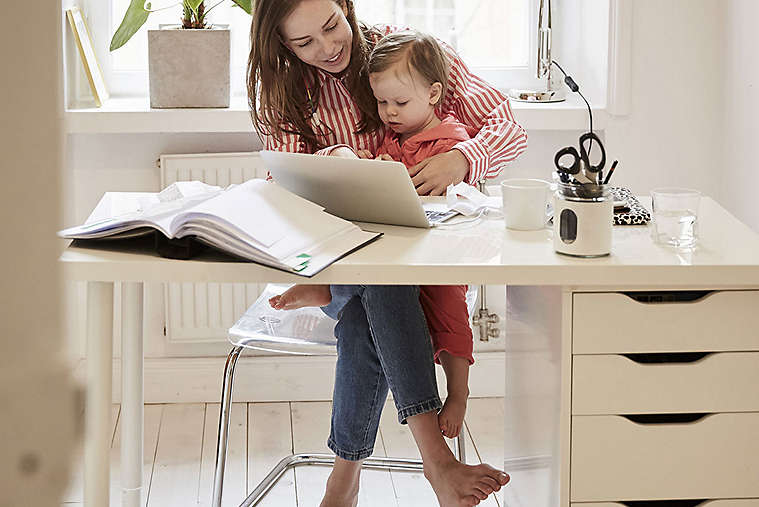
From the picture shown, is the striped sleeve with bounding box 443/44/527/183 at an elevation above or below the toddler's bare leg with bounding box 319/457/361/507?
above

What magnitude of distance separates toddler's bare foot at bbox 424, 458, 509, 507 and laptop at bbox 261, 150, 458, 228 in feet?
1.24

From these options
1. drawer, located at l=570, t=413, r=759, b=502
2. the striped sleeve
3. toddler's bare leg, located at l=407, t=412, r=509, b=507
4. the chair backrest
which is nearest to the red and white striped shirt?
the striped sleeve

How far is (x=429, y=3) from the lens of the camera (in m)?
2.55

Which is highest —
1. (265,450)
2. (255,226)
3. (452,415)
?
(255,226)

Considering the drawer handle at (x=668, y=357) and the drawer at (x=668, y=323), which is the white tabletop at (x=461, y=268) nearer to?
the drawer at (x=668, y=323)

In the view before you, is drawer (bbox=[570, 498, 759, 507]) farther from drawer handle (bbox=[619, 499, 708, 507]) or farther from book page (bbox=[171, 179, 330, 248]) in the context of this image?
book page (bbox=[171, 179, 330, 248])

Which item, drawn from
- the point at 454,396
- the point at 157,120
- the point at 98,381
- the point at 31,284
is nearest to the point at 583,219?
the point at 454,396

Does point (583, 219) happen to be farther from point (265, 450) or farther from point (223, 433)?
point (265, 450)

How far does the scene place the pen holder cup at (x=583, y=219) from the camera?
1.15m

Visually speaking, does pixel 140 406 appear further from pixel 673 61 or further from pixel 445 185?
pixel 673 61

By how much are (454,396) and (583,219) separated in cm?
46

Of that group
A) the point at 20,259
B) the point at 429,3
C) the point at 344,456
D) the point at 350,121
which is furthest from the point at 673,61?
the point at 20,259

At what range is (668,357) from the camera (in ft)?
4.22

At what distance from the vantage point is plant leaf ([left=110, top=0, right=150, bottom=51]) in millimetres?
2244
